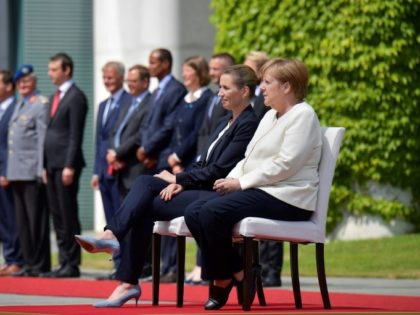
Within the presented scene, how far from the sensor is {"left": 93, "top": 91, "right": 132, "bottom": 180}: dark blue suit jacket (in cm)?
1380

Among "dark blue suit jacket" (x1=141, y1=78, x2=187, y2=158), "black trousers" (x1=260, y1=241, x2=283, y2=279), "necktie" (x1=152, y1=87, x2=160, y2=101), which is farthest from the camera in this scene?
"necktie" (x1=152, y1=87, x2=160, y2=101)

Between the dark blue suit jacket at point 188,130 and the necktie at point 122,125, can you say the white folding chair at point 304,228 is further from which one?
the necktie at point 122,125

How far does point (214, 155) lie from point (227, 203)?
0.78 m

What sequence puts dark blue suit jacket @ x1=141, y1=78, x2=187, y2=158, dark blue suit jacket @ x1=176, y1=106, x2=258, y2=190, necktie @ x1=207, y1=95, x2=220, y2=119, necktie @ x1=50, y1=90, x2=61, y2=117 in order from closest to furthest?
dark blue suit jacket @ x1=176, y1=106, x2=258, y2=190
necktie @ x1=207, y1=95, x2=220, y2=119
dark blue suit jacket @ x1=141, y1=78, x2=187, y2=158
necktie @ x1=50, y1=90, x2=61, y2=117

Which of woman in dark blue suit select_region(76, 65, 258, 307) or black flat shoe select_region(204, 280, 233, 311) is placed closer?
black flat shoe select_region(204, 280, 233, 311)

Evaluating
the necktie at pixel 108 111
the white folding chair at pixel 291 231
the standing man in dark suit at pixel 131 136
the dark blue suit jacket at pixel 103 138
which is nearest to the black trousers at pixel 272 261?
the standing man in dark suit at pixel 131 136

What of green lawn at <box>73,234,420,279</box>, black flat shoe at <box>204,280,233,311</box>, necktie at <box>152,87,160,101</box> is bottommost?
green lawn at <box>73,234,420,279</box>

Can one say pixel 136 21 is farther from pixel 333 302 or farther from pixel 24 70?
pixel 333 302

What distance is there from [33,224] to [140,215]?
496 centimetres

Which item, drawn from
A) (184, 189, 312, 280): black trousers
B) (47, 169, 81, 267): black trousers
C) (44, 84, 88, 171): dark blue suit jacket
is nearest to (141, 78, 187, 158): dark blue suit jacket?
(44, 84, 88, 171): dark blue suit jacket

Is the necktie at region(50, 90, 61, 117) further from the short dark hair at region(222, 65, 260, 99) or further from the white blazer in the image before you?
the white blazer

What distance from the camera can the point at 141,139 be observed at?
13344mm

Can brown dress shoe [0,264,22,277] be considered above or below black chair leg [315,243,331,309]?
below

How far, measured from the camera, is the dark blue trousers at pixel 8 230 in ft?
48.0
